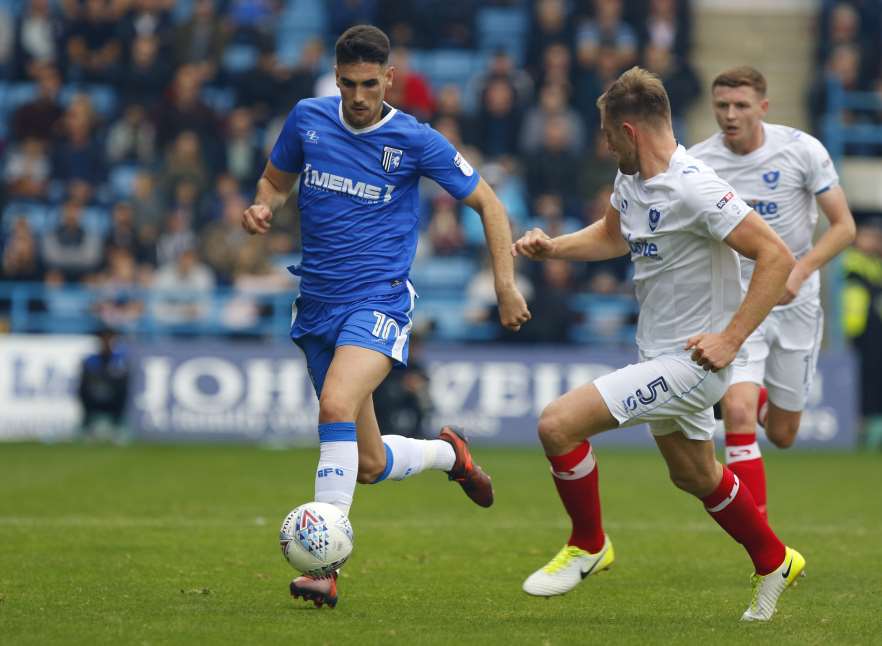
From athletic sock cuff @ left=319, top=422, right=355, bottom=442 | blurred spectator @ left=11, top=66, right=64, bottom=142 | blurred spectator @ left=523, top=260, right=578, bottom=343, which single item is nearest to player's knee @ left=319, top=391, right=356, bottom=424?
athletic sock cuff @ left=319, top=422, right=355, bottom=442

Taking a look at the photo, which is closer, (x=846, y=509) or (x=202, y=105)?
(x=846, y=509)

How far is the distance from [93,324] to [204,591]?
43.3 feet

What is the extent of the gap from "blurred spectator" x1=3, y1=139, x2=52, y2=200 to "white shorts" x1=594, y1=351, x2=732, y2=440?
15.8 metres

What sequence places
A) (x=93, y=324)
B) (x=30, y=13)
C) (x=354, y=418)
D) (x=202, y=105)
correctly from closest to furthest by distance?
A: 1. (x=354, y=418)
2. (x=93, y=324)
3. (x=202, y=105)
4. (x=30, y=13)

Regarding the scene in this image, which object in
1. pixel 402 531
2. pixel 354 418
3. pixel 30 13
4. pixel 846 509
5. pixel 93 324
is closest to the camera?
pixel 354 418

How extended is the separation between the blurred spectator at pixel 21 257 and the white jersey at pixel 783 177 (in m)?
12.8

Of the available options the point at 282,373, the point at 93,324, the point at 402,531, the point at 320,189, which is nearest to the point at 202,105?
the point at 93,324

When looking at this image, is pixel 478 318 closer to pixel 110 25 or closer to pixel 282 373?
pixel 282 373

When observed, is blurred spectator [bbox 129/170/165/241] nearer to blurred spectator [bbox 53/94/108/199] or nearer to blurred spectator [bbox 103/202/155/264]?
blurred spectator [bbox 103/202/155/264]

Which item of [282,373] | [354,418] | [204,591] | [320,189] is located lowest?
[282,373]

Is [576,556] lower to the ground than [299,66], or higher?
lower

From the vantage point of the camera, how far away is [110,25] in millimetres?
23078

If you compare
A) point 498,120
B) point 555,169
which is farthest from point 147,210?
point 555,169

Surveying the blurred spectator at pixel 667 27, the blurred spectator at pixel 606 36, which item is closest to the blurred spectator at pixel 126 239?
the blurred spectator at pixel 606 36
